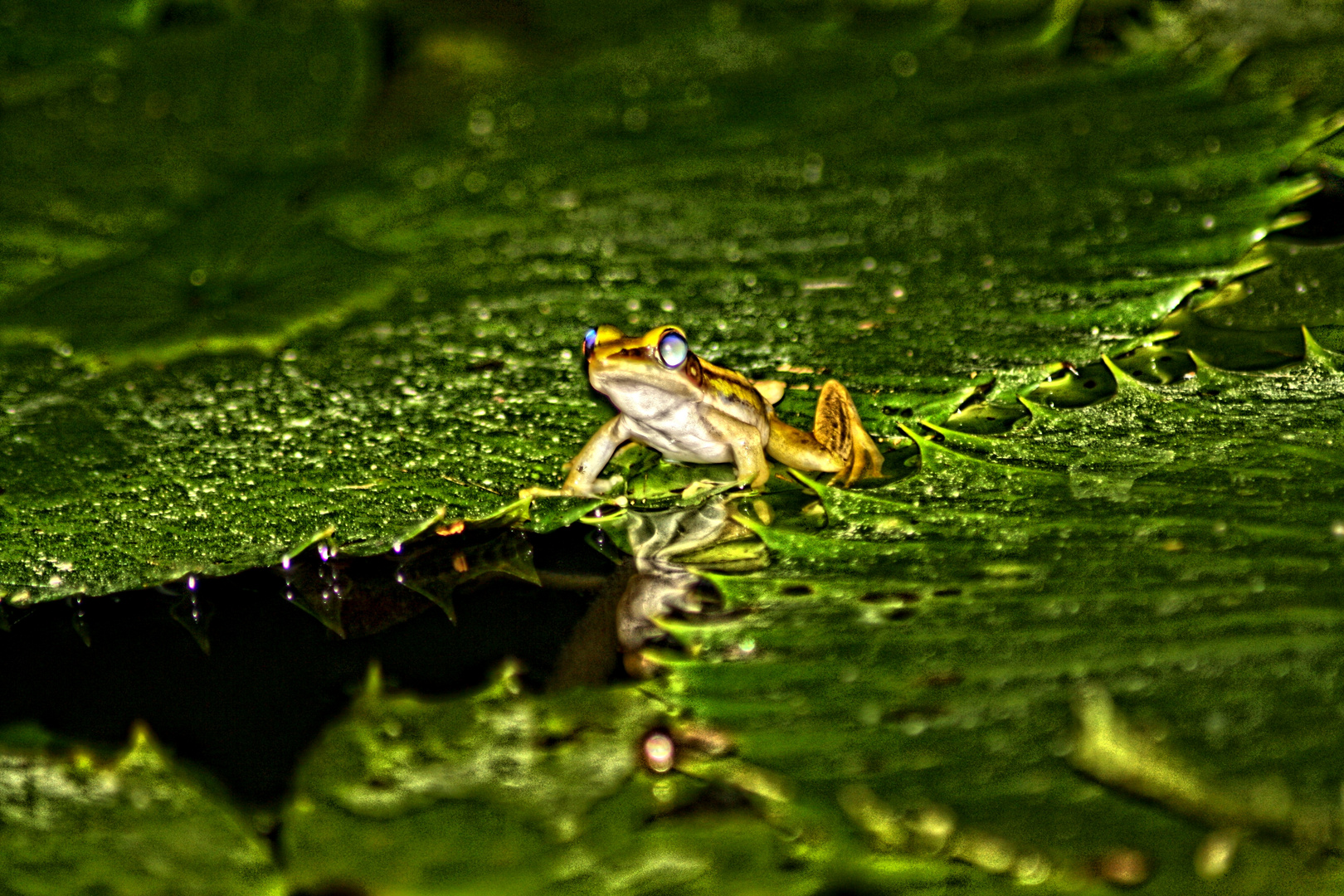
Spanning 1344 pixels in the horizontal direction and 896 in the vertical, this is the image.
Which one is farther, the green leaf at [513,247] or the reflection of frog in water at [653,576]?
the green leaf at [513,247]

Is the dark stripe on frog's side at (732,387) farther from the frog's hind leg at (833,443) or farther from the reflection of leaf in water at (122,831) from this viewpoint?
the reflection of leaf in water at (122,831)

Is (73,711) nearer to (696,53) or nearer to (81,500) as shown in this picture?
(81,500)

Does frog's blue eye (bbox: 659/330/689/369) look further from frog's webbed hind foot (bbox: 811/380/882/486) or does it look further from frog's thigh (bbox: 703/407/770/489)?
frog's webbed hind foot (bbox: 811/380/882/486)

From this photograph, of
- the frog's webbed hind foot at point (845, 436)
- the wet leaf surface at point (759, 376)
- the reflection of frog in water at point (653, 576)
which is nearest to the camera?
the wet leaf surface at point (759, 376)

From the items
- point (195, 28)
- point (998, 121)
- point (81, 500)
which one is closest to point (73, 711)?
point (81, 500)

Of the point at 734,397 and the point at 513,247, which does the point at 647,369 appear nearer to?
the point at 734,397

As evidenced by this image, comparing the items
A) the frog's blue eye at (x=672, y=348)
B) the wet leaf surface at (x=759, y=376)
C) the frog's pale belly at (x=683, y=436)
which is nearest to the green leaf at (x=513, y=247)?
the wet leaf surface at (x=759, y=376)
